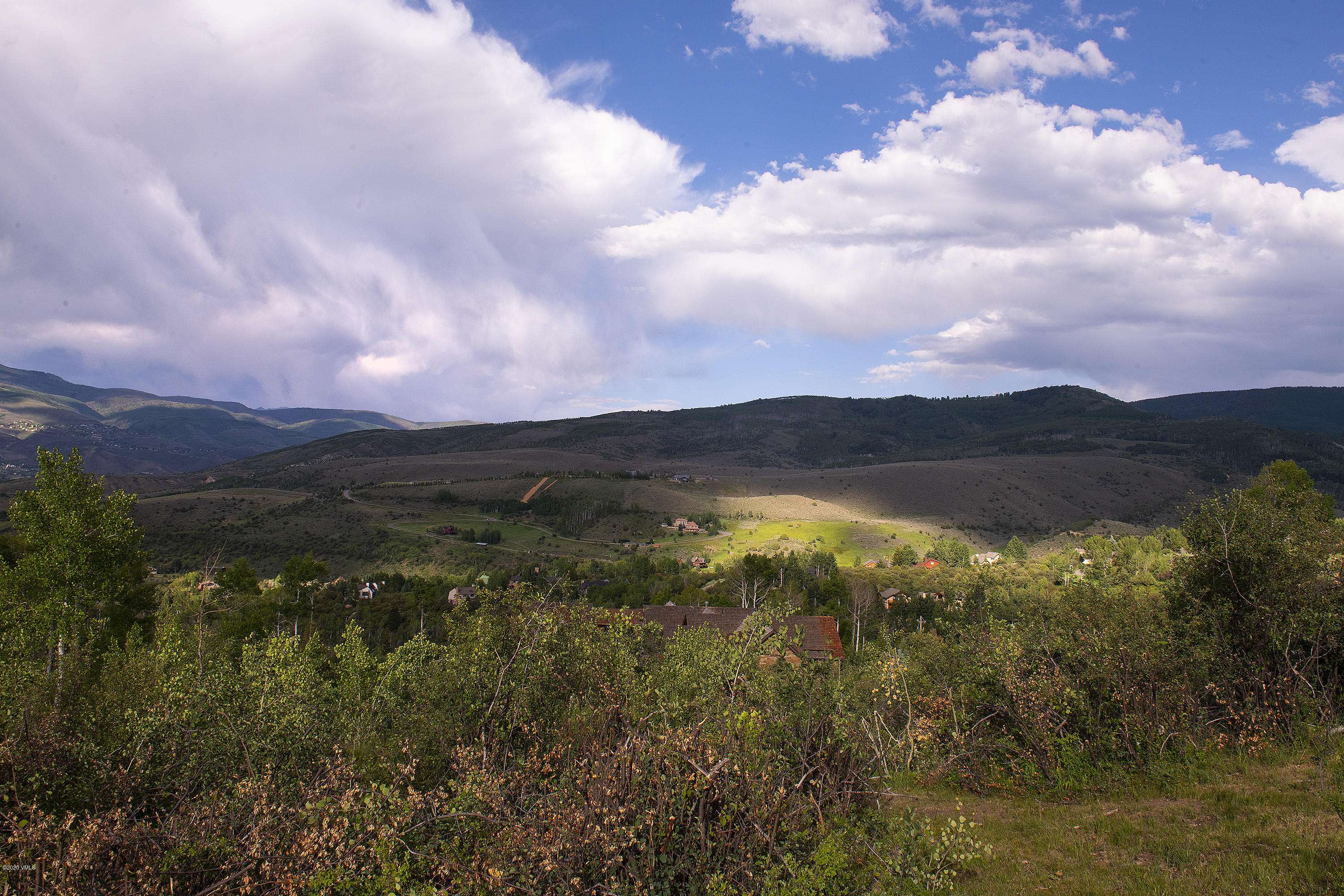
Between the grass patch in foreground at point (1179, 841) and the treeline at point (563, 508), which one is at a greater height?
the grass patch in foreground at point (1179, 841)

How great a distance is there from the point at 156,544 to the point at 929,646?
122 m

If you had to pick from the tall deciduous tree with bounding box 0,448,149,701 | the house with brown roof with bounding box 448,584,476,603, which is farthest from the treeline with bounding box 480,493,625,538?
the tall deciduous tree with bounding box 0,448,149,701

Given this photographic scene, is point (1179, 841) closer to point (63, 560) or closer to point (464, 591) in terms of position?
point (63, 560)

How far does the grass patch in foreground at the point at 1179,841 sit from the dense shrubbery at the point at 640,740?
2.74ft

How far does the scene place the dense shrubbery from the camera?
797 centimetres

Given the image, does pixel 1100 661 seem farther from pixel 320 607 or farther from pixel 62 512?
pixel 320 607

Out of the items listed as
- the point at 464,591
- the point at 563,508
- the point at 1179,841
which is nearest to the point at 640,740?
the point at 1179,841

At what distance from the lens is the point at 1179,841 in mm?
9711

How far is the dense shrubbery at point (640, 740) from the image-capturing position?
797cm

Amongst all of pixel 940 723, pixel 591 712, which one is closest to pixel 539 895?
pixel 591 712

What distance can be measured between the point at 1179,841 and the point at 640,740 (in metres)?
8.20

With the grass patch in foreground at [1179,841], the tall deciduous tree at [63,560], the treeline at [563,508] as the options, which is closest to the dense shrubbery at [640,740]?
the grass patch in foreground at [1179,841]

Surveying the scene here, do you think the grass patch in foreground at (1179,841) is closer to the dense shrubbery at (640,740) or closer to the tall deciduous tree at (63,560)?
the dense shrubbery at (640,740)

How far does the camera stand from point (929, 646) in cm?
2227
